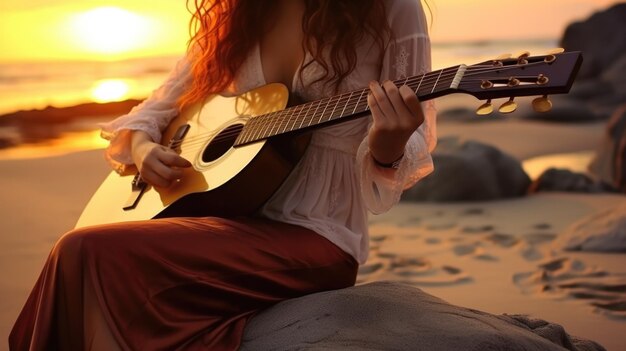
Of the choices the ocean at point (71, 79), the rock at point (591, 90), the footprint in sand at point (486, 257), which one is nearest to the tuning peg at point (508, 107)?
the footprint in sand at point (486, 257)

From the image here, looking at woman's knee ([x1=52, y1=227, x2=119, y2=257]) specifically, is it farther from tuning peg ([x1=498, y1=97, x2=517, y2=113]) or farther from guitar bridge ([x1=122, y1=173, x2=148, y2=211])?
tuning peg ([x1=498, y1=97, x2=517, y2=113])

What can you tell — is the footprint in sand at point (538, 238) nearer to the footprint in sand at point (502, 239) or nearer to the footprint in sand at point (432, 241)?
the footprint in sand at point (502, 239)

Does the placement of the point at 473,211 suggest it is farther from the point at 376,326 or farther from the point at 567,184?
the point at 376,326

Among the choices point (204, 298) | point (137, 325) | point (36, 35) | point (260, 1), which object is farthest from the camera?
point (36, 35)

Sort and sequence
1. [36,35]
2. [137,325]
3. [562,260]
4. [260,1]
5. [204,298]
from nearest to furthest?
[137,325]
[204,298]
[260,1]
[562,260]
[36,35]

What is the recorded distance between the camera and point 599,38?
41.8ft

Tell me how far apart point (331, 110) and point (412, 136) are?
0.29 meters

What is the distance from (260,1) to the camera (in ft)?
8.77

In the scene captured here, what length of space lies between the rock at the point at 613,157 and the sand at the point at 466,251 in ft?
0.92

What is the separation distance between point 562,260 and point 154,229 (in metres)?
2.51

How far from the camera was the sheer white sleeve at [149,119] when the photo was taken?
284 cm

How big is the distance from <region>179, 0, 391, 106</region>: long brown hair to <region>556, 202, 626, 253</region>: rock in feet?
7.23

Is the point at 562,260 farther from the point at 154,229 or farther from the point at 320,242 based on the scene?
the point at 154,229

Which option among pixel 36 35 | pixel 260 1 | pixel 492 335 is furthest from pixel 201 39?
pixel 36 35
